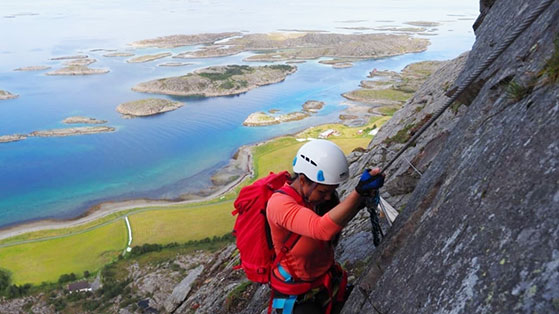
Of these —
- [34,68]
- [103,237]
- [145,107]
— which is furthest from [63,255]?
[34,68]

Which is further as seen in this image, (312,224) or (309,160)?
(309,160)

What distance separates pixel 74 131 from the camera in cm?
9281

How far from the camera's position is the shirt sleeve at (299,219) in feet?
12.3

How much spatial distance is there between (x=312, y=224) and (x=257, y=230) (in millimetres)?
1132

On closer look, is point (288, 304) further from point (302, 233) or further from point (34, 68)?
point (34, 68)

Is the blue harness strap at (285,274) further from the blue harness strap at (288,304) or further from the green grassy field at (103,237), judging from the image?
the green grassy field at (103,237)

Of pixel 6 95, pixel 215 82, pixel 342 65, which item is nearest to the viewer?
pixel 6 95

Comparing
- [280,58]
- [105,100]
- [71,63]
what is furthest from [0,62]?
[280,58]

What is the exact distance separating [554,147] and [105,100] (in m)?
128

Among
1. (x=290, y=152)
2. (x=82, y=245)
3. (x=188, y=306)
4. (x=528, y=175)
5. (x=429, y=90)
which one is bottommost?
(x=82, y=245)

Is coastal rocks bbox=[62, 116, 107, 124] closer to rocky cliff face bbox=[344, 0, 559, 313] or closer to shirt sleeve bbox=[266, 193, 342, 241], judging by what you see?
shirt sleeve bbox=[266, 193, 342, 241]

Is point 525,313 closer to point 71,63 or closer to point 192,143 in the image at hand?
point 192,143

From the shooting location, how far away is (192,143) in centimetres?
8650

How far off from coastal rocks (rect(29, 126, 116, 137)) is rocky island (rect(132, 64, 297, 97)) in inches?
1338
